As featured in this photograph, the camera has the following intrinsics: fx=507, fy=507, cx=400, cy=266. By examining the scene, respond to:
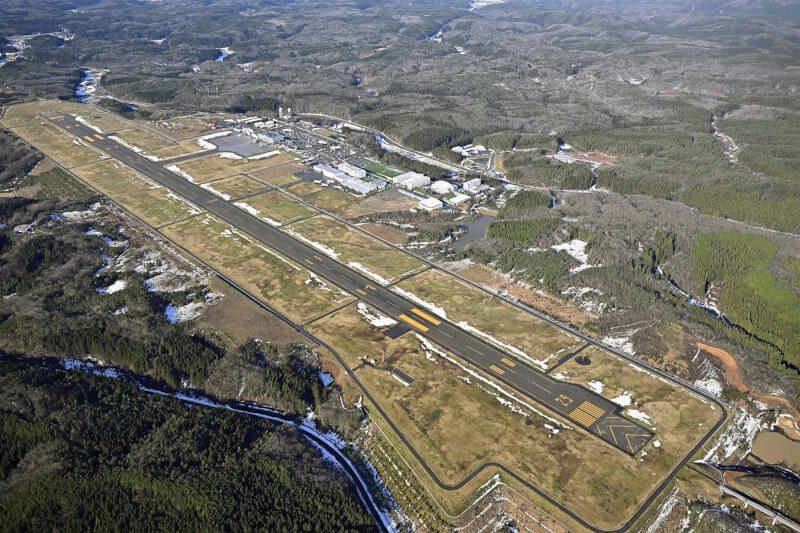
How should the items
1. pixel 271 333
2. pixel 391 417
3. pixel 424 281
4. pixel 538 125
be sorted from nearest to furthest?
Answer: pixel 391 417 → pixel 271 333 → pixel 424 281 → pixel 538 125

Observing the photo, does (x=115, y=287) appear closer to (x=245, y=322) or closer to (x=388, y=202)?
(x=245, y=322)

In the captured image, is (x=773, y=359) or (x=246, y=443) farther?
Result: (x=773, y=359)

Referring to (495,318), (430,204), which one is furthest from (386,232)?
(495,318)

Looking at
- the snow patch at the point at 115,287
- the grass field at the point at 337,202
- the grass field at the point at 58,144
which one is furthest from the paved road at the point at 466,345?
the grass field at the point at 58,144

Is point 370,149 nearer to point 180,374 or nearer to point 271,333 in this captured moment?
point 271,333

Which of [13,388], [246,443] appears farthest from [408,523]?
[13,388]

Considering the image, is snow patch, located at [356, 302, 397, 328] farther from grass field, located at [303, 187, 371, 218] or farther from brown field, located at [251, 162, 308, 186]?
brown field, located at [251, 162, 308, 186]

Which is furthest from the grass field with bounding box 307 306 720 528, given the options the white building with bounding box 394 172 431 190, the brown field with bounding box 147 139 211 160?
the brown field with bounding box 147 139 211 160
